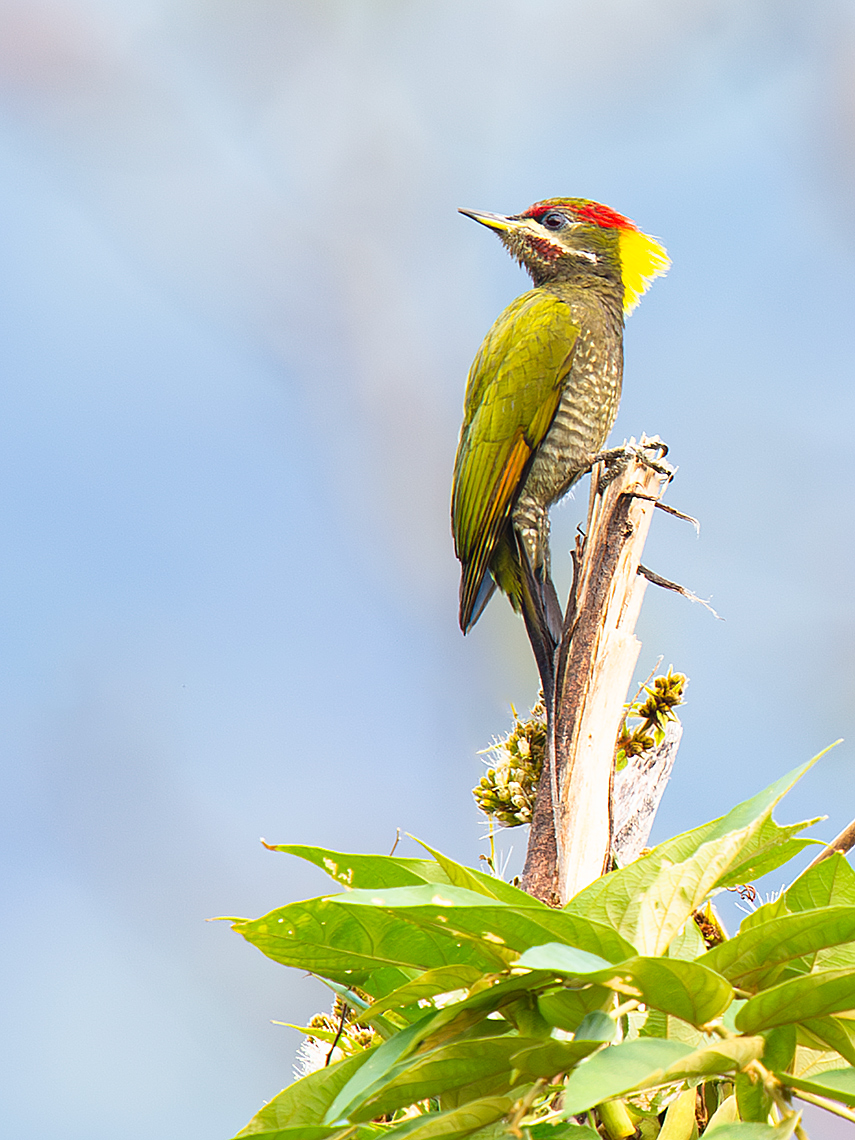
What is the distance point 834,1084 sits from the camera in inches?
22.5

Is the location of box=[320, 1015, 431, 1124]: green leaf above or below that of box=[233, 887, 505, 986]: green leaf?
below

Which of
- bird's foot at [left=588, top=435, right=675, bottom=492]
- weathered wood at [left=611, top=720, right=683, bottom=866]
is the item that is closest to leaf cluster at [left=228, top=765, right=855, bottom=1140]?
weathered wood at [left=611, top=720, right=683, bottom=866]

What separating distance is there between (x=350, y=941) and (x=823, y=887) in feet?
1.12

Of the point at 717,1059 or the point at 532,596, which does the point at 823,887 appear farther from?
the point at 532,596

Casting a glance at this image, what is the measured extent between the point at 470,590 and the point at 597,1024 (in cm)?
128

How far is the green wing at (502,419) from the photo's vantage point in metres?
1.85

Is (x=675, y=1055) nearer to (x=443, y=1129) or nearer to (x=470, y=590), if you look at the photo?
(x=443, y=1129)

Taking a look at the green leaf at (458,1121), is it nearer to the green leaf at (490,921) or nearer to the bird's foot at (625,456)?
the green leaf at (490,921)

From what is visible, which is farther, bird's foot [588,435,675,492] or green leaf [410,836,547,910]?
bird's foot [588,435,675,492]

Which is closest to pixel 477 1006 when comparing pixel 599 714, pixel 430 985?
pixel 430 985

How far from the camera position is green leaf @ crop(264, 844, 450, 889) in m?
0.65

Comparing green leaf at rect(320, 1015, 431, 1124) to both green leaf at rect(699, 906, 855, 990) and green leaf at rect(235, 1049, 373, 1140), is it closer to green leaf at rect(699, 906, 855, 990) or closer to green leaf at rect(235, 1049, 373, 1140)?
green leaf at rect(235, 1049, 373, 1140)

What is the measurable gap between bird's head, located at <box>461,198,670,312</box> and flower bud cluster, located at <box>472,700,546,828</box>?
127 cm

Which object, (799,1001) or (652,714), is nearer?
(799,1001)
